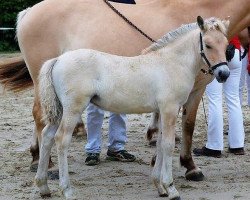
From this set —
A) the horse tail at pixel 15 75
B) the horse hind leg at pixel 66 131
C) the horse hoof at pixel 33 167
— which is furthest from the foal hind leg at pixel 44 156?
the horse tail at pixel 15 75

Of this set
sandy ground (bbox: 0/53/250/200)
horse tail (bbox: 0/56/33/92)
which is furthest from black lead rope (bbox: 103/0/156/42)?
horse tail (bbox: 0/56/33/92)

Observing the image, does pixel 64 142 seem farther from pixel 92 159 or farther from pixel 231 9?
pixel 231 9

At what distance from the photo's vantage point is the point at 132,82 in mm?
5098

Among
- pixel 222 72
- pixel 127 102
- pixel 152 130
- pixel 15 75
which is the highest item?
pixel 222 72

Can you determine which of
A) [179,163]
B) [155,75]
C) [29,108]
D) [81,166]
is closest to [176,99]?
[155,75]

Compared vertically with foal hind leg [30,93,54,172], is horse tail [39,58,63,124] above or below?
above

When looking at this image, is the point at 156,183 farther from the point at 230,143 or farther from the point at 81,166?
the point at 230,143

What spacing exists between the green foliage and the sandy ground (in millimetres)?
12627

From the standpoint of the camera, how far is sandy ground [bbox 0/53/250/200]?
18.4 ft

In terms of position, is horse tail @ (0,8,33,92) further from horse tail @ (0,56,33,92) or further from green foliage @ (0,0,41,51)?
green foliage @ (0,0,41,51)

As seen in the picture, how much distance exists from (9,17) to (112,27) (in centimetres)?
1529

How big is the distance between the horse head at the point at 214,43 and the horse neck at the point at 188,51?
0.13m

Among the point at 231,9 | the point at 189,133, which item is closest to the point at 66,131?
the point at 189,133

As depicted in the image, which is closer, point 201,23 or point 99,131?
point 201,23
